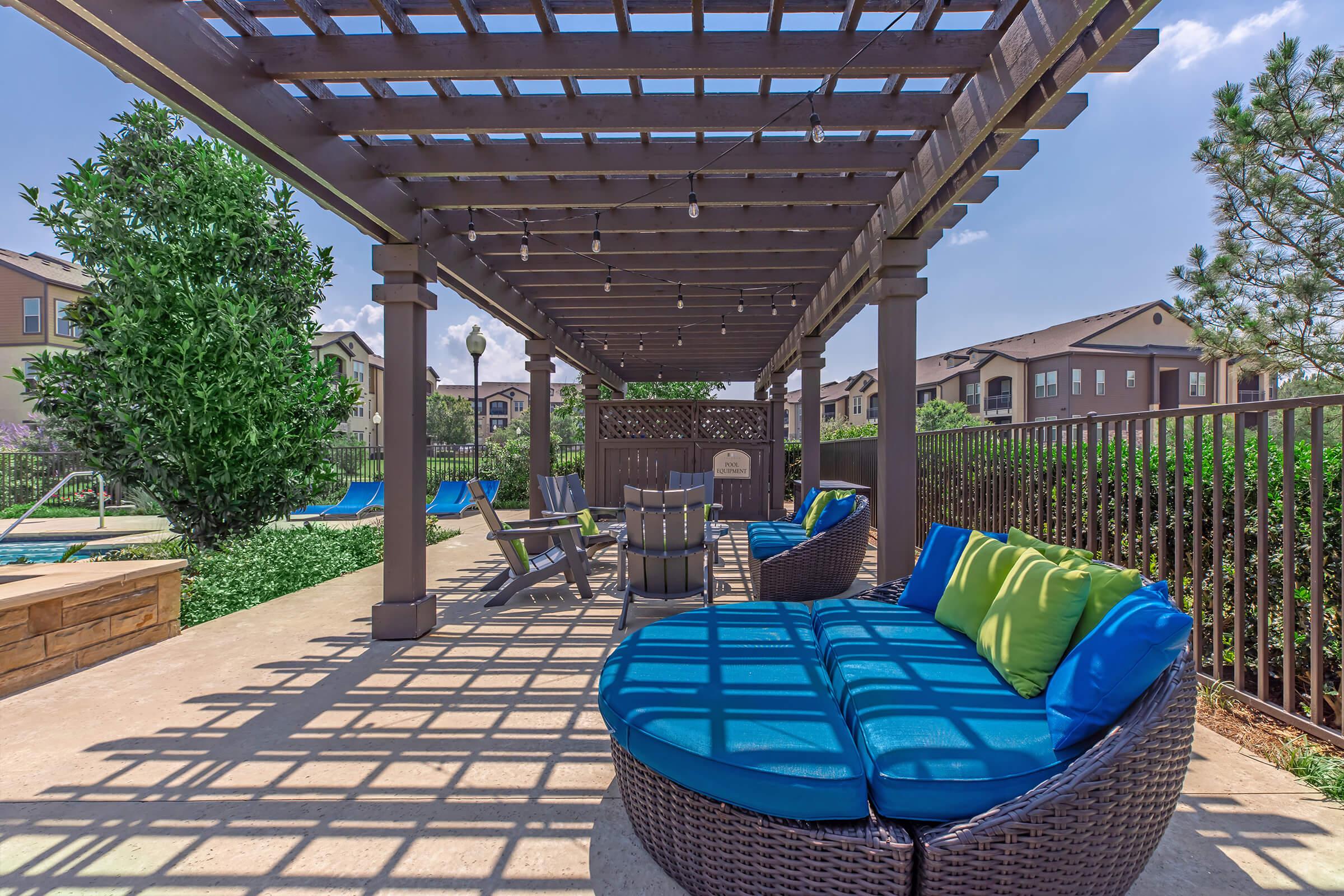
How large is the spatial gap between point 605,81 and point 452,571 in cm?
518

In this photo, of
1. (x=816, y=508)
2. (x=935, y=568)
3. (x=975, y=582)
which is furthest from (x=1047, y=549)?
(x=816, y=508)

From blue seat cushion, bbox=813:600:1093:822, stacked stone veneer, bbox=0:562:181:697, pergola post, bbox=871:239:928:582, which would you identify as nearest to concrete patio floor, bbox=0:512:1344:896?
stacked stone veneer, bbox=0:562:181:697

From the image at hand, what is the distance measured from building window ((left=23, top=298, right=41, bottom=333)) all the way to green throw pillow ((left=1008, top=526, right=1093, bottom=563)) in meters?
27.8

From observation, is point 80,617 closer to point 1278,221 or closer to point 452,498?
point 452,498

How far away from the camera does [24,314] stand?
20078 millimetres

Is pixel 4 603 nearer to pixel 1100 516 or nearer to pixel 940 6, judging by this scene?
pixel 940 6

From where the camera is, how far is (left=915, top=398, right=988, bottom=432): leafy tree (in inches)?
1109

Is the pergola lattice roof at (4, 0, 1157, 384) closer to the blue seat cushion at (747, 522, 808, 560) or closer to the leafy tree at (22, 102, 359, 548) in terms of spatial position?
the blue seat cushion at (747, 522, 808, 560)

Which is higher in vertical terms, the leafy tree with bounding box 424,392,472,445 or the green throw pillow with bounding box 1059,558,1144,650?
the leafy tree with bounding box 424,392,472,445

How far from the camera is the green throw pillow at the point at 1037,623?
198 cm

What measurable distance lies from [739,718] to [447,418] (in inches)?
1571

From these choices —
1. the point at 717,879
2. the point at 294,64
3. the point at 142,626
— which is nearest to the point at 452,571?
the point at 142,626

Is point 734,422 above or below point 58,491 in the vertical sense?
above

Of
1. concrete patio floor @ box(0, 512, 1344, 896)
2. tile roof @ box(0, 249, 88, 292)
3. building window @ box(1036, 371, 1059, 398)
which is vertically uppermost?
tile roof @ box(0, 249, 88, 292)
